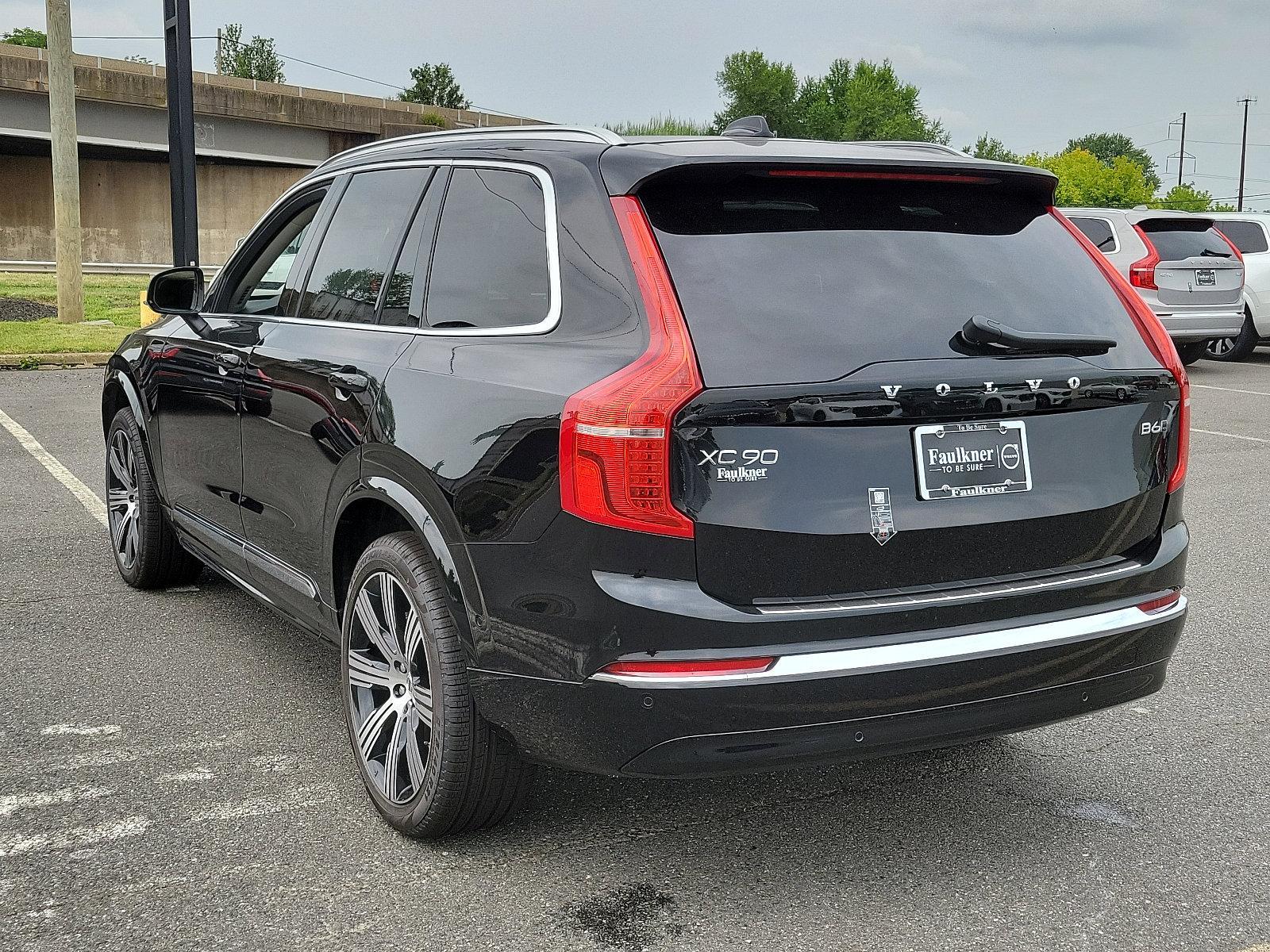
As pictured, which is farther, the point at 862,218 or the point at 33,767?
the point at 33,767

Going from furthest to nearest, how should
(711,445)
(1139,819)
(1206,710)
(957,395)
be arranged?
1. (1206,710)
2. (1139,819)
3. (957,395)
4. (711,445)

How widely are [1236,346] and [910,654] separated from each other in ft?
59.4

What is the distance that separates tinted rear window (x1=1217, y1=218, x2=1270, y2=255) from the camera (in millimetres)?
18312

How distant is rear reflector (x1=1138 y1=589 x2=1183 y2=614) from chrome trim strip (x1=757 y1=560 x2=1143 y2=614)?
10 cm

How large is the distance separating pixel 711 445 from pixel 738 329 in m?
0.28

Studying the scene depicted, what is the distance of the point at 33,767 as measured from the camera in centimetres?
373

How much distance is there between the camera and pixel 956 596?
287cm

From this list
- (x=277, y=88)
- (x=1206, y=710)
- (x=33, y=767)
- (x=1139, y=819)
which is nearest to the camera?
(x=1139, y=819)

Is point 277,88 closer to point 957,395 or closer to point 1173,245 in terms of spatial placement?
point 1173,245

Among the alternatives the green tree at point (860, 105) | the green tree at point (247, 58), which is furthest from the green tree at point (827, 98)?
the green tree at point (247, 58)

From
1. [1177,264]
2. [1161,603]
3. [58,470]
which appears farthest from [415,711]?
[1177,264]

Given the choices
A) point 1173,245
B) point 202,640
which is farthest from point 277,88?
point 202,640

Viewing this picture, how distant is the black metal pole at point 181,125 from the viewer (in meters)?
17.0

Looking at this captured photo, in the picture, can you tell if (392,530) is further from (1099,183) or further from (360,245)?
(1099,183)
